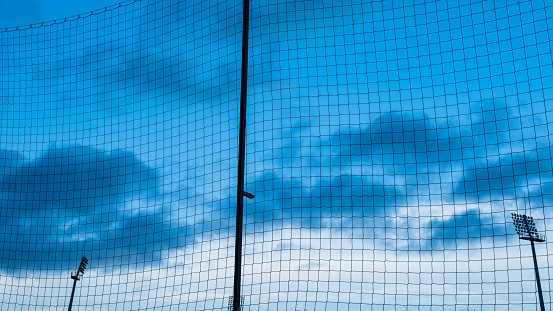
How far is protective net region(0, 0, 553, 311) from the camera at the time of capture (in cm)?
587

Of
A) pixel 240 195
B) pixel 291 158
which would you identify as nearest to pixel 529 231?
pixel 291 158

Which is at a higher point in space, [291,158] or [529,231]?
[291,158]

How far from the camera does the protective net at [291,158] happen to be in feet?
19.3

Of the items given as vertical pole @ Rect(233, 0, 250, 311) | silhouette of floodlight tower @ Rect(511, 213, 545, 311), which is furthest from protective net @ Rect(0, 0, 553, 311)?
silhouette of floodlight tower @ Rect(511, 213, 545, 311)

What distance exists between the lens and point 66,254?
24.4ft

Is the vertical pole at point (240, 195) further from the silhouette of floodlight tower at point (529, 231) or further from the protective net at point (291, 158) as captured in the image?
the silhouette of floodlight tower at point (529, 231)

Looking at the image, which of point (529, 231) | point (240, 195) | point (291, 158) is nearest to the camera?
point (240, 195)

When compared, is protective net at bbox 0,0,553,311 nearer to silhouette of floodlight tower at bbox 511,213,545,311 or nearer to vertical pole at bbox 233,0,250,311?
vertical pole at bbox 233,0,250,311

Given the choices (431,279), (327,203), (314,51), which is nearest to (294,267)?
(327,203)

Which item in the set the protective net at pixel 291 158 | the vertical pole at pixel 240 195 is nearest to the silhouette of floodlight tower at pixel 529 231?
the protective net at pixel 291 158

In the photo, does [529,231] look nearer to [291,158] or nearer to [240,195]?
[291,158]

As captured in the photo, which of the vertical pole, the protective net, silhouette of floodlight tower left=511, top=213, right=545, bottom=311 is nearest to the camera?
the vertical pole

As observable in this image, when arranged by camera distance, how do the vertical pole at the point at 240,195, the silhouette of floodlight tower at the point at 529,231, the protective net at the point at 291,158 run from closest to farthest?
1. the vertical pole at the point at 240,195
2. the protective net at the point at 291,158
3. the silhouette of floodlight tower at the point at 529,231

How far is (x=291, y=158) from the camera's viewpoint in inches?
257
